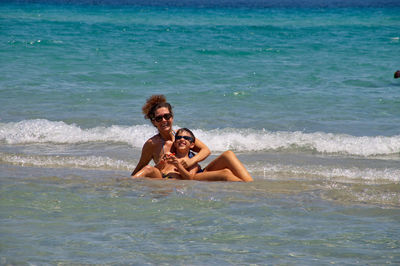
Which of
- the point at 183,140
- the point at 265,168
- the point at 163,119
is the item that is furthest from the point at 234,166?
the point at 265,168

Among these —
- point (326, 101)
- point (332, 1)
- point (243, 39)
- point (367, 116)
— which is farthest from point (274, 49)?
Result: point (332, 1)

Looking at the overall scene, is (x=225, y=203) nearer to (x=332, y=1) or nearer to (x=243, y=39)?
(x=243, y=39)

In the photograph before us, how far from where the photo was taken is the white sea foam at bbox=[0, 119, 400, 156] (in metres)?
8.46

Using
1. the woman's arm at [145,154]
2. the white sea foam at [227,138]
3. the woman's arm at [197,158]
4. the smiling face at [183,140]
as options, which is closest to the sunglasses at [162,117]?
the smiling face at [183,140]

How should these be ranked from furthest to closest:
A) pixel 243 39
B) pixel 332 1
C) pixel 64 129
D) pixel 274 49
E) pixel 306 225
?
pixel 332 1, pixel 243 39, pixel 274 49, pixel 64 129, pixel 306 225

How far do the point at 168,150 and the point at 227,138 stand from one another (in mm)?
2845

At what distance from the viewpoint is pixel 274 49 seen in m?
19.5

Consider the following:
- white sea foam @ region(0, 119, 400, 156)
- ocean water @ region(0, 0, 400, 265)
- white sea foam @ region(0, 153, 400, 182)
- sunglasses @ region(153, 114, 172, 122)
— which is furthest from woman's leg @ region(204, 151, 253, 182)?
white sea foam @ region(0, 119, 400, 156)

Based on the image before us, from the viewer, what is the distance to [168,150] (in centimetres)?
626

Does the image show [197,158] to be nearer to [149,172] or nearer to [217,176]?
[217,176]

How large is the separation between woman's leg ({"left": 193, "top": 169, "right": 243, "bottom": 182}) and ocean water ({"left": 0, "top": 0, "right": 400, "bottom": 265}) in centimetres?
20

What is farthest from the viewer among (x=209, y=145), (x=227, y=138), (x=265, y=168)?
(x=227, y=138)

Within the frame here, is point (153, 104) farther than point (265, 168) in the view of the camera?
No

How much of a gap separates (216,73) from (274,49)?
16.6ft
